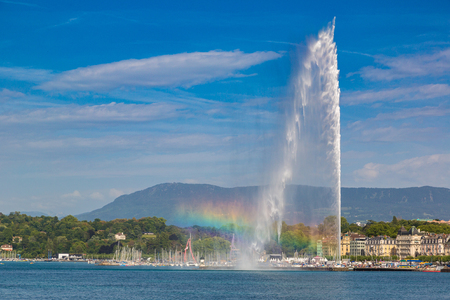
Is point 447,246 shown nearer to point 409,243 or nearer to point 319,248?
point 409,243

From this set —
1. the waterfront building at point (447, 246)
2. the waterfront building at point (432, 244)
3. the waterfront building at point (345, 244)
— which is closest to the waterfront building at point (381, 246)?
the waterfront building at point (345, 244)

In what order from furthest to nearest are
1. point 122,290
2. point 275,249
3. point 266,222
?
1. point 275,249
2. point 266,222
3. point 122,290

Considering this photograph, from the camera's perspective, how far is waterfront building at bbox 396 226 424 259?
6978 inches

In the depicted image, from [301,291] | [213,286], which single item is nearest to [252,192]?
[213,286]

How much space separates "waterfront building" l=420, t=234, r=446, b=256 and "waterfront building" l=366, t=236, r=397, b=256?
36.0ft

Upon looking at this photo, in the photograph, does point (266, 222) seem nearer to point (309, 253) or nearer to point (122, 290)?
point (122, 290)

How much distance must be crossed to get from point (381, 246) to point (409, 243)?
953 centimetres

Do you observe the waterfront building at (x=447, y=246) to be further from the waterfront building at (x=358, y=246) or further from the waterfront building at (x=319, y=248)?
the waterfront building at (x=319, y=248)

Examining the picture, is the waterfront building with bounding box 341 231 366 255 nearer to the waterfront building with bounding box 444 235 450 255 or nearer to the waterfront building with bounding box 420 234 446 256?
the waterfront building with bounding box 420 234 446 256

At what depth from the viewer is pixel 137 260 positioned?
185 meters

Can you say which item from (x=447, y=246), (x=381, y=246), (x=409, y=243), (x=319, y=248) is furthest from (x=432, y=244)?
(x=319, y=248)

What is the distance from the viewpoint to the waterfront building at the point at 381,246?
184 meters

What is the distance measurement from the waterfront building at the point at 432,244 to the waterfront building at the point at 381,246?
11.0 meters

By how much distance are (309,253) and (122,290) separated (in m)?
90.4
